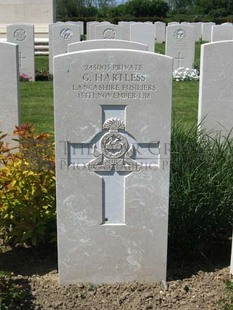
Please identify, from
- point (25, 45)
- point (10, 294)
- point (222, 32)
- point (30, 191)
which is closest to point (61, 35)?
point (25, 45)

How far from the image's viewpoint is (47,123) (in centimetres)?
804

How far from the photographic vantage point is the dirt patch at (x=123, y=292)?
325 centimetres

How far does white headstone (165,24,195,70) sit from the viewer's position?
45.4ft

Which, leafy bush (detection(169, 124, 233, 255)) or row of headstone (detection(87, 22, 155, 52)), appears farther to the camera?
row of headstone (detection(87, 22, 155, 52))

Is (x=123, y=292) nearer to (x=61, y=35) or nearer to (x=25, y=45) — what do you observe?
(x=25, y=45)

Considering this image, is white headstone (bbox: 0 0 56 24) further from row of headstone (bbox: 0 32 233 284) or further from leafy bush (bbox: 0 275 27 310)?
leafy bush (bbox: 0 275 27 310)

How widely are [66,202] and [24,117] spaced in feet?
17.4

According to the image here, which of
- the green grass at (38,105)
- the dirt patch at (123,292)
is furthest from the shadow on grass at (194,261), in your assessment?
the green grass at (38,105)

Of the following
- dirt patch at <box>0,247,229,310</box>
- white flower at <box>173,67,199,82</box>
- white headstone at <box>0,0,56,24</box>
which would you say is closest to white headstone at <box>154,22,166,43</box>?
white headstone at <box>0,0,56,24</box>

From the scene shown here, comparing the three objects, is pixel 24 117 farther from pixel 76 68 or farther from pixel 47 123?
pixel 76 68

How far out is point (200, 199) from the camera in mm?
3680

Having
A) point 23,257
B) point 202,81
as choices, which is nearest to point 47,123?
point 202,81

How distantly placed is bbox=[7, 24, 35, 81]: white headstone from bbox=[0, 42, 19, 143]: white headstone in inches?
328

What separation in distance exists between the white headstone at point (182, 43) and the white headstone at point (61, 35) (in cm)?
238
